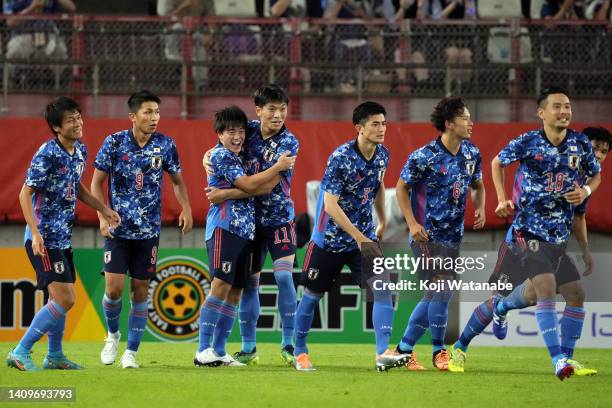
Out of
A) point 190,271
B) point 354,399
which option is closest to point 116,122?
point 190,271

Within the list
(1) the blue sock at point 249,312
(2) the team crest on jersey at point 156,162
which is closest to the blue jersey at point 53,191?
(2) the team crest on jersey at point 156,162

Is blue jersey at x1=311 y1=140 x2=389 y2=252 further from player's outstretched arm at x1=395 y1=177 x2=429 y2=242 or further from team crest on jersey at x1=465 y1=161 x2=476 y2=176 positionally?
team crest on jersey at x1=465 y1=161 x2=476 y2=176

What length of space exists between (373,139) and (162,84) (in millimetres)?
7537

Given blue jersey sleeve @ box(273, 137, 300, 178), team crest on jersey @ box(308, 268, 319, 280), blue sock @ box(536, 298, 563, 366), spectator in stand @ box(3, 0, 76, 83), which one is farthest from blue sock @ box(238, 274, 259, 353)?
spectator in stand @ box(3, 0, 76, 83)

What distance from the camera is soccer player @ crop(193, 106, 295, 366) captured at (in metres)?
9.43

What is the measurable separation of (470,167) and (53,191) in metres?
3.38

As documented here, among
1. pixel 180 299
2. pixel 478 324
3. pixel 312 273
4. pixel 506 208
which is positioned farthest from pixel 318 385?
pixel 180 299

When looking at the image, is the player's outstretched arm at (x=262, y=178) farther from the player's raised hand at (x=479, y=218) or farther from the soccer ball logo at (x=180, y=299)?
the soccer ball logo at (x=180, y=299)

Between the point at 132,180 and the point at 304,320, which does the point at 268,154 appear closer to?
the point at 132,180

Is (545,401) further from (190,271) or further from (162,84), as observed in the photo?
(162,84)

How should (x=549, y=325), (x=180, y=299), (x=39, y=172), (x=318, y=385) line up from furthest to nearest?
1. (x=180, y=299)
2. (x=39, y=172)
3. (x=549, y=325)
4. (x=318, y=385)

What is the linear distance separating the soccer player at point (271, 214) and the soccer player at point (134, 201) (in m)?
0.59

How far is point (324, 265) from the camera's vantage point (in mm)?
9648

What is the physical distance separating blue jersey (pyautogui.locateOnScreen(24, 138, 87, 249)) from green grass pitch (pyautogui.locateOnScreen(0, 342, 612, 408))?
1.05 metres
